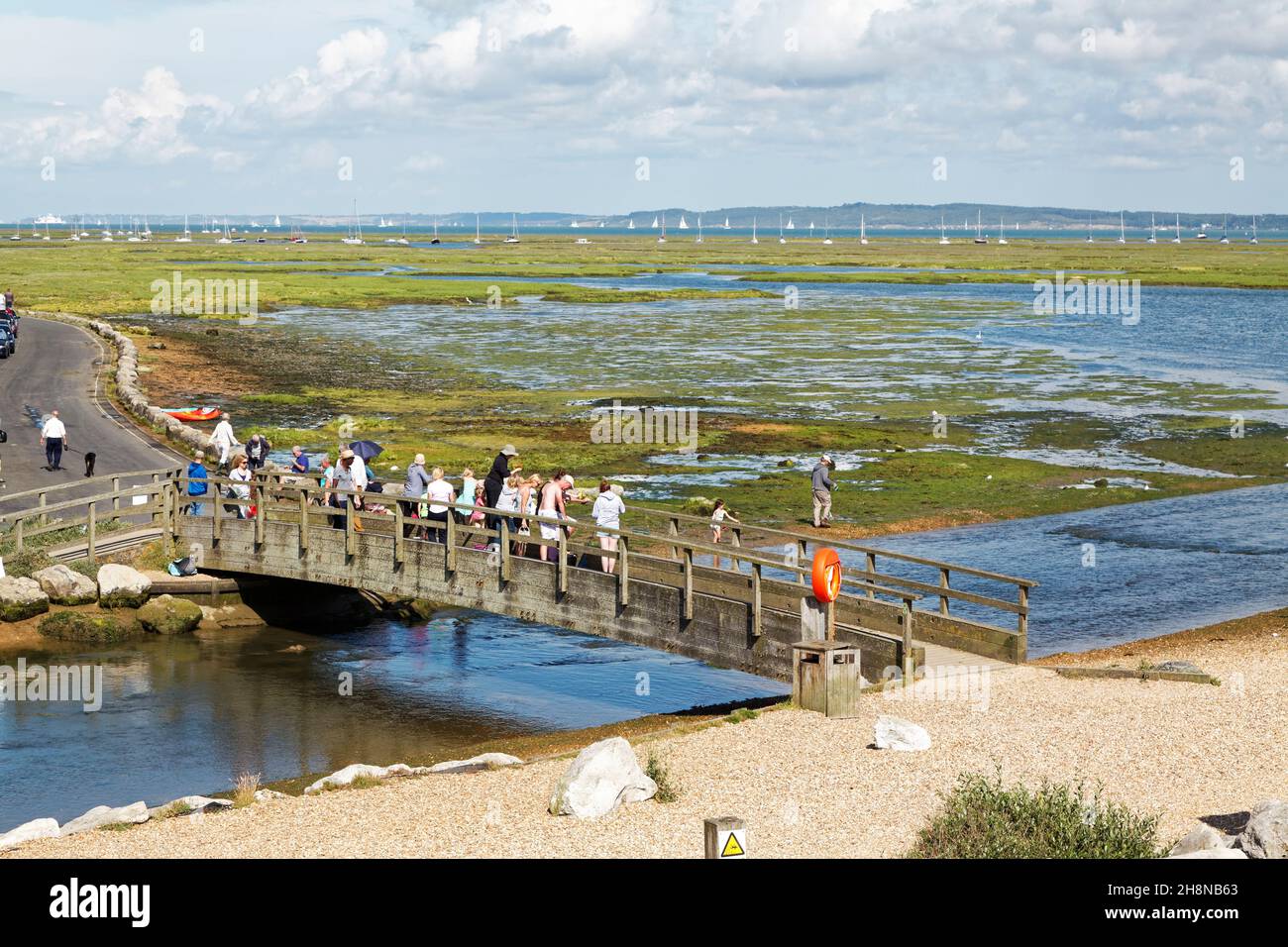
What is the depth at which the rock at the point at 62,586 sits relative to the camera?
94.9ft

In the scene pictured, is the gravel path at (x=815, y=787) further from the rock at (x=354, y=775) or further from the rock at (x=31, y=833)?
the rock at (x=354, y=775)

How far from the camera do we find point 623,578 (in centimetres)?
2364

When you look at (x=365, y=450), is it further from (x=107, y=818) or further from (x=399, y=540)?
(x=107, y=818)

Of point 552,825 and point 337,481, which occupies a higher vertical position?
point 337,481

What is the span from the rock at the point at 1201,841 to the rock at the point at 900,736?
4.38 metres

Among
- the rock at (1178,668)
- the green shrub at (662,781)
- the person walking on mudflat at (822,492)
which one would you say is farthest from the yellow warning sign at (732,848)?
the person walking on mudflat at (822,492)

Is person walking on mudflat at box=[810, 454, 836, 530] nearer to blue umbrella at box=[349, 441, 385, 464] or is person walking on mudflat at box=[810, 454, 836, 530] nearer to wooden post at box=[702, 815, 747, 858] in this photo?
blue umbrella at box=[349, 441, 385, 464]

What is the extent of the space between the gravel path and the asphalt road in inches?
660

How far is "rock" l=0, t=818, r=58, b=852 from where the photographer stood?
51.8 ft
